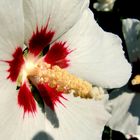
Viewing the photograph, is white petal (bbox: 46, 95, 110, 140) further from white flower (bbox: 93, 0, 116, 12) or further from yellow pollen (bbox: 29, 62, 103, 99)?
white flower (bbox: 93, 0, 116, 12)

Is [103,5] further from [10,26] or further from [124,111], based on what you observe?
[10,26]

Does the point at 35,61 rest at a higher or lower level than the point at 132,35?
higher

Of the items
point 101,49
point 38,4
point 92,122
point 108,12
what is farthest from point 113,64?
point 108,12

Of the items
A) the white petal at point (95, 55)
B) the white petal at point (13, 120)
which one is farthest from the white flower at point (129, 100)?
the white petal at point (13, 120)

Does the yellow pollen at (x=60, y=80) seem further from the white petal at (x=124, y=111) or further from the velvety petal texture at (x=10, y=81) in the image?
the white petal at (x=124, y=111)

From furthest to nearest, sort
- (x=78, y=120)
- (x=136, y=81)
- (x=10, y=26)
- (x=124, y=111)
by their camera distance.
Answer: (x=124, y=111), (x=136, y=81), (x=78, y=120), (x=10, y=26)

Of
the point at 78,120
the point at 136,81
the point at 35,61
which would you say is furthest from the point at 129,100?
the point at 35,61

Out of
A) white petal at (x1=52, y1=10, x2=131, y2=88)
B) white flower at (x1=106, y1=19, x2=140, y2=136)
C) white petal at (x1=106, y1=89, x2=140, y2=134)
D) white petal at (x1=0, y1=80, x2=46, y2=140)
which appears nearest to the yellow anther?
white flower at (x1=106, y1=19, x2=140, y2=136)

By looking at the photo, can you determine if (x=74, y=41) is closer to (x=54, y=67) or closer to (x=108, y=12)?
(x=54, y=67)
